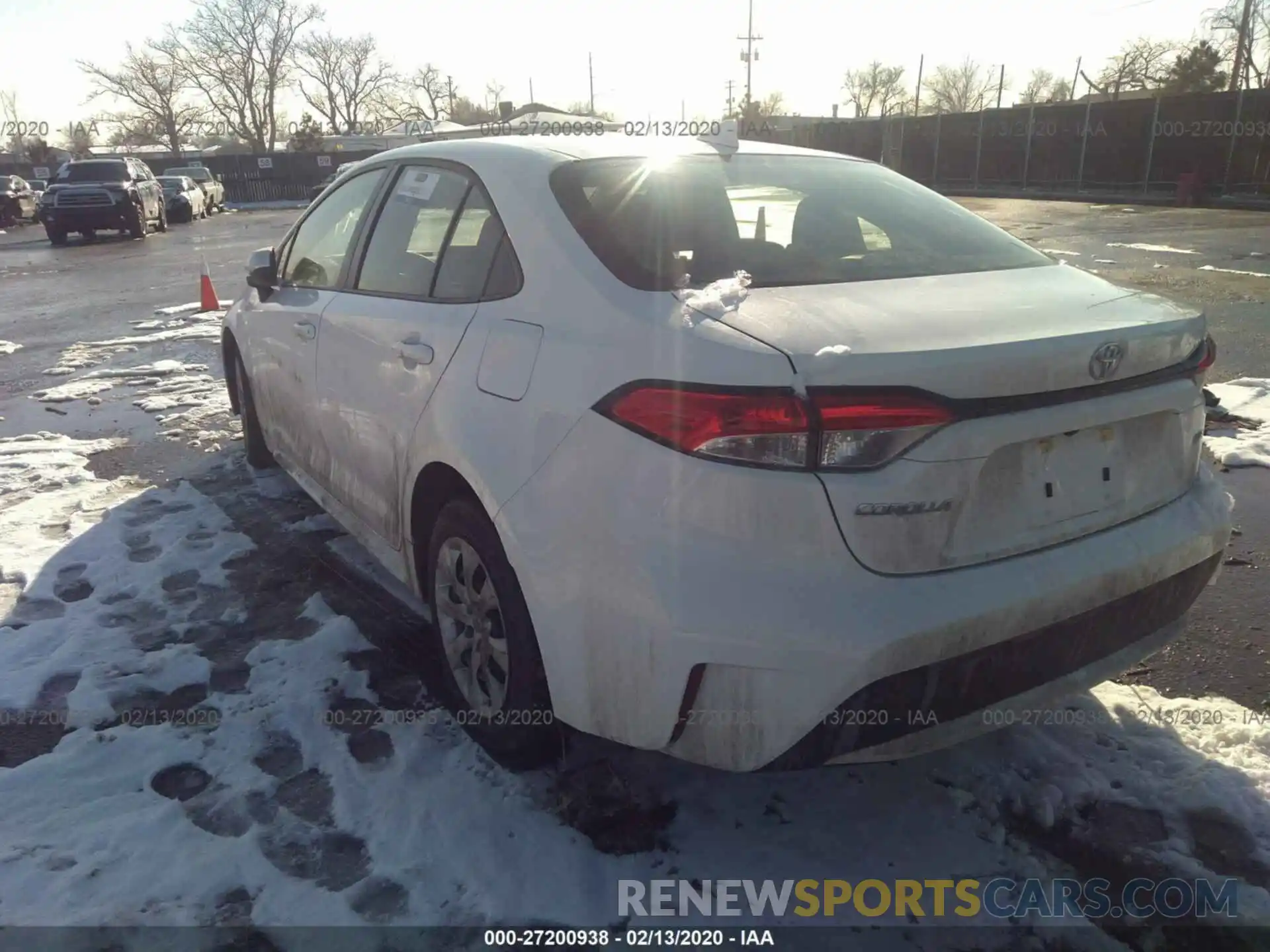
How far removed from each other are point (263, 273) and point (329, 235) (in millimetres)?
547

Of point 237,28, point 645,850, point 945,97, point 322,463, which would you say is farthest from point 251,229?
point 945,97

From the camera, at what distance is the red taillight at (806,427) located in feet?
A: 6.06

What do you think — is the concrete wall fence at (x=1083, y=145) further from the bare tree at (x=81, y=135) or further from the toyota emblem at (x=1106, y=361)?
the bare tree at (x=81, y=135)

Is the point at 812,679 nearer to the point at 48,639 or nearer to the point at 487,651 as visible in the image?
the point at 487,651

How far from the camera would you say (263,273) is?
4.25 m

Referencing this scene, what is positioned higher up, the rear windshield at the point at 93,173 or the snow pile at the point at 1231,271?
the rear windshield at the point at 93,173

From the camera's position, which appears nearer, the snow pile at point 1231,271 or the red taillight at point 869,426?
the red taillight at point 869,426

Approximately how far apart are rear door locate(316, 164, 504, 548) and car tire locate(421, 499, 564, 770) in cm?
35

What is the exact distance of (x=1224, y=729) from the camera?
2.69 metres

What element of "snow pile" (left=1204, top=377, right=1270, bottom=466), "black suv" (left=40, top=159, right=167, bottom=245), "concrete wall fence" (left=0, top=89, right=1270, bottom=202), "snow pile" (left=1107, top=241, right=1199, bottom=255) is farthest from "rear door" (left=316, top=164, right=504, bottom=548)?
"concrete wall fence" (left=0, top=89, right=1270, bottom=202)

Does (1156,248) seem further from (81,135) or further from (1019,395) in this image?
(81,135)

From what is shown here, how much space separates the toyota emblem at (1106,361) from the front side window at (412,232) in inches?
74.1

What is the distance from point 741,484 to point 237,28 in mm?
79257

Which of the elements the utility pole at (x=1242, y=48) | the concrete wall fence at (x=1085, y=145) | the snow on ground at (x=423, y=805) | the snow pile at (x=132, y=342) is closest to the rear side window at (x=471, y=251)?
the snow on ground at (x=423, y=805)
